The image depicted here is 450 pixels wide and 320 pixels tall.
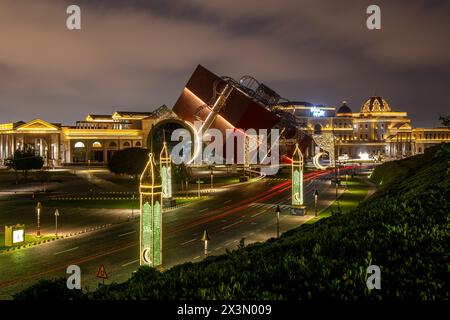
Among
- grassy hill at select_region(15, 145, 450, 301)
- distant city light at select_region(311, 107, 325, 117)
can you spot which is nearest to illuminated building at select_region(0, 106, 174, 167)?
distant city light at select_region(311, 107, 325, 117)

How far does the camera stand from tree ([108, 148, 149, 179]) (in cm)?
7838

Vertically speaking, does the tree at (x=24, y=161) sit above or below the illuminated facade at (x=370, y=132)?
below

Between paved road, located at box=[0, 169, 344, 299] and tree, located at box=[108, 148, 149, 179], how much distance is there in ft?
104

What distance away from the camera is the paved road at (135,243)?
23297 mm

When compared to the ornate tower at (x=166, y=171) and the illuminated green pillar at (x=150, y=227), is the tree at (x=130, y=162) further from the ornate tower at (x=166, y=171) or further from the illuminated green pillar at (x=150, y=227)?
the illuminated green pillar at (x=150, y=227)

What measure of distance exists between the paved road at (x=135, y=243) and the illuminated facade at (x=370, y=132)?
130216 mm

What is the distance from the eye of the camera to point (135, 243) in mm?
30094

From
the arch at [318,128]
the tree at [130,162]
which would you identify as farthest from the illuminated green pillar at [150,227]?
the arch at [318,128]

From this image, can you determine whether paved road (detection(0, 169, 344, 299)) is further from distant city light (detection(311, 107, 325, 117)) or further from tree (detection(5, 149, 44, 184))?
distant city light (detection(311, 107, 325, 117))

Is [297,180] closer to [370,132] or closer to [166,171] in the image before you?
[166,171]

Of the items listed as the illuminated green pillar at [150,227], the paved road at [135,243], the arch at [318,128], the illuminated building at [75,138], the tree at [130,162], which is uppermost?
the arch at [318,128]
